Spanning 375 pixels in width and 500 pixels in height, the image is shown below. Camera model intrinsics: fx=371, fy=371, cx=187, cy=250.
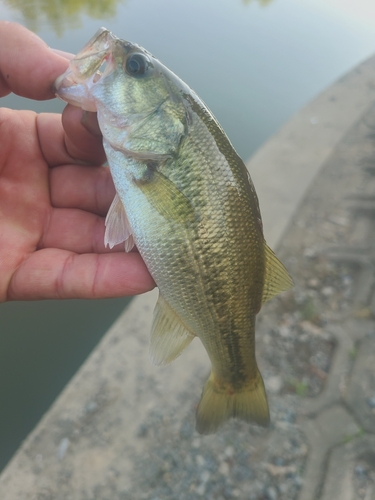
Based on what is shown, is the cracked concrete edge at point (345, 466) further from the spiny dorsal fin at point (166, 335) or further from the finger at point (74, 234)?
the finger at point (74, 234)

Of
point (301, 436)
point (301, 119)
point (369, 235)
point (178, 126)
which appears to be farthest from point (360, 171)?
point (178, 126)

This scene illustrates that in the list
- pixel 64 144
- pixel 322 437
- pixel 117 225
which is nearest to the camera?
pixel 117 225

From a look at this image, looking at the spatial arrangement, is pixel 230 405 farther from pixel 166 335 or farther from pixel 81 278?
pixel 81 278

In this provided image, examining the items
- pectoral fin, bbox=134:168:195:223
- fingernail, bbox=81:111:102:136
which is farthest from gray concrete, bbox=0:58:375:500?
fingernail, bbox=81:111:102:136

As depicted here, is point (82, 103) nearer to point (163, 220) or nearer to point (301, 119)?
point (163, 220)

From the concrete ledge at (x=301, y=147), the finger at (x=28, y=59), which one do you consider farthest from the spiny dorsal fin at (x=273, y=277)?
the concrete ledge at (x=301, y=147)

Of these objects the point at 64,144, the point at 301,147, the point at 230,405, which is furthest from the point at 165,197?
the point at 301,147

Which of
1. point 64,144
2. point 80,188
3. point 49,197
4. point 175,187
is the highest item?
point 175,187

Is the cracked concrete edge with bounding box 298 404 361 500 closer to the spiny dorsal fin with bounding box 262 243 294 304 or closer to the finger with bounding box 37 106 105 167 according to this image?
the spiny dorsal fin with bounding box 262 243 294 304
